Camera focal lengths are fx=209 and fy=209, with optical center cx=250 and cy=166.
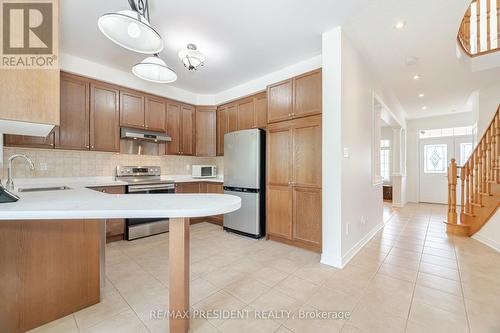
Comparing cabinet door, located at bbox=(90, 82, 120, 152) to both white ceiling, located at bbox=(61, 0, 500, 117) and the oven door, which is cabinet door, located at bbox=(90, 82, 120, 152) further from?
the oven door

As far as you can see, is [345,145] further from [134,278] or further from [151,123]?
[151,123]

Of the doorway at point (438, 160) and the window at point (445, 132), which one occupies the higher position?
the window at point (445, 132)

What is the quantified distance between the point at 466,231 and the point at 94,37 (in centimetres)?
618

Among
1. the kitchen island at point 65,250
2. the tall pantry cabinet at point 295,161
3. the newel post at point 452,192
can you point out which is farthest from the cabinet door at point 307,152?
the newel post at point 452,192

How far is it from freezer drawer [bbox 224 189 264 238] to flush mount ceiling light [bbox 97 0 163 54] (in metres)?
2.32

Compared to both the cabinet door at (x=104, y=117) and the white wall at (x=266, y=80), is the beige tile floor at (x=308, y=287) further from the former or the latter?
the white wall at (x=266, y=80)

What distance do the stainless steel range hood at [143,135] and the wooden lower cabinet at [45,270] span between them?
204cm

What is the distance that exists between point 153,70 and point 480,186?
5.09 m

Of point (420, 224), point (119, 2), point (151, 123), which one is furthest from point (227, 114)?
point (420, 224)

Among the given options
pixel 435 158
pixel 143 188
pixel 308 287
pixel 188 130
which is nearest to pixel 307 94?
pixel 308 287

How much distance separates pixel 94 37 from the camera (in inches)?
101

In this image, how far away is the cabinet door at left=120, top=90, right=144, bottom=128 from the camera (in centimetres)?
339

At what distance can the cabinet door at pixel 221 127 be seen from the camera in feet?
14.0

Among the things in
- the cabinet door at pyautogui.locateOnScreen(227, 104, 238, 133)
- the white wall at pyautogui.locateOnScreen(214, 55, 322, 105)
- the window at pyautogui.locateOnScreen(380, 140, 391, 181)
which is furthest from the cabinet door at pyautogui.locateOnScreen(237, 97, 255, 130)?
the window at pyautogui.locateOnScreen(380, 140, 391, 181)
